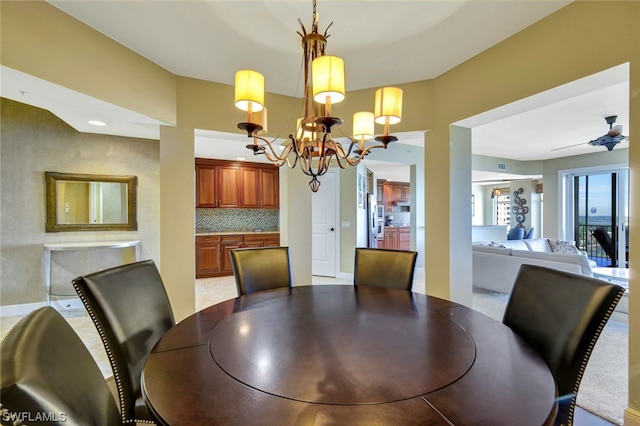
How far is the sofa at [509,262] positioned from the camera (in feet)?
11.3

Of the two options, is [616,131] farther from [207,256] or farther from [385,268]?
[207,256]

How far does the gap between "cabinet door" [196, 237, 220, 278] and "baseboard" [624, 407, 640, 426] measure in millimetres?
5211

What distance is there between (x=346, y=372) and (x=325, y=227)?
4377 mm

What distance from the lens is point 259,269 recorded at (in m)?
2.20

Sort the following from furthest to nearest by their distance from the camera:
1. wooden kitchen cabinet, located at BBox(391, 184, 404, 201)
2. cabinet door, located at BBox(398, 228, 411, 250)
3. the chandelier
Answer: wooden kitchen cabinet, located at BBox(391, 184, 404, 201), cabinet door, located at BBox(398, 228, 411, 250), the chandelier

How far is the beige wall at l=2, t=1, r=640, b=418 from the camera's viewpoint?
5.39 ft

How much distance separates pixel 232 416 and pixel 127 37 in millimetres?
2631

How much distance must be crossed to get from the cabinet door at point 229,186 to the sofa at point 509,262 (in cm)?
438

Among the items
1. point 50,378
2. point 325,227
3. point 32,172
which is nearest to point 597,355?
point 50,378

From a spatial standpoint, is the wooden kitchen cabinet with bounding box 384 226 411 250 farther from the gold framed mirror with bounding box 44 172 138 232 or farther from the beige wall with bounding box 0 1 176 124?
the beige wall with bounding box 0 1 176 124

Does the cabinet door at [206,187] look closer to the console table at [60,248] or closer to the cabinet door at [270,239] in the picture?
the cabinet door at [270,239]

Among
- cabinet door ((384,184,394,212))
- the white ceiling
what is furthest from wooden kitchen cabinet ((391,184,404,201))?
the white ceiling

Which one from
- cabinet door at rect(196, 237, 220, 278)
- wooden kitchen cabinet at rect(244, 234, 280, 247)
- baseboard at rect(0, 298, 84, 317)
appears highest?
wooden kitchen cabinet at rect(244, 234, 280, 247)

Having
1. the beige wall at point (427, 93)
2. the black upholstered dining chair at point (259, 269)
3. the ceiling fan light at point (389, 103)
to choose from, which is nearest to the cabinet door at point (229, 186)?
the beige wall at point (427, 93)
